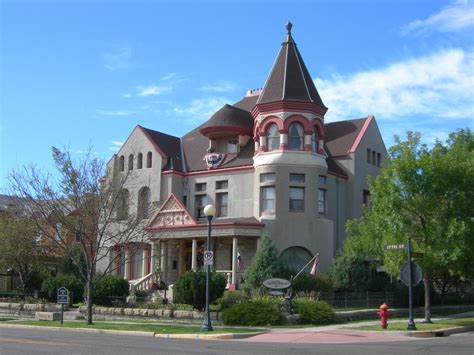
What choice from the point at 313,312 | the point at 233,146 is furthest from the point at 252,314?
the point at 233,146

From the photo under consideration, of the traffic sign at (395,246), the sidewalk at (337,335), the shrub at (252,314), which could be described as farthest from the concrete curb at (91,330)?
the traffic sign at (395,246)

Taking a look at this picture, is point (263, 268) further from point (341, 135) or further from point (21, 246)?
point (21, 246)

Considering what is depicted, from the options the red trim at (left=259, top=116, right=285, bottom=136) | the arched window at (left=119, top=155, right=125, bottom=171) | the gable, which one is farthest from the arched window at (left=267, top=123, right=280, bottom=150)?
the arched window at (left=119, top=155, right=125, bottom=171)

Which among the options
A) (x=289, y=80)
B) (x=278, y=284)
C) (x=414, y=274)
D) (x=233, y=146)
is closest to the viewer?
(x=414, y=274)

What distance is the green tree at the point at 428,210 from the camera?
2798cm

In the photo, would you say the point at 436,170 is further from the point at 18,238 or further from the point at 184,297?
the point at 18,238

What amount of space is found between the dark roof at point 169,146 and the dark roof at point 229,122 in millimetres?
3192

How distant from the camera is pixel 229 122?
42.4 meters

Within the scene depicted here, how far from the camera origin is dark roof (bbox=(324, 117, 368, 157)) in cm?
4412

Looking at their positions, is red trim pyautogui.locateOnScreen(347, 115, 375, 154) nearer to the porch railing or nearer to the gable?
the gable

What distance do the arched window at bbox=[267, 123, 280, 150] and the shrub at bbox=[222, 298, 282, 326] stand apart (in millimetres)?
14883

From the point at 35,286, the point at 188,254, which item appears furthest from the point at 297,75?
the point at 35,286

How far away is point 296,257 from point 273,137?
773 cm

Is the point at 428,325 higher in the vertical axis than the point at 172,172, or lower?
lower
